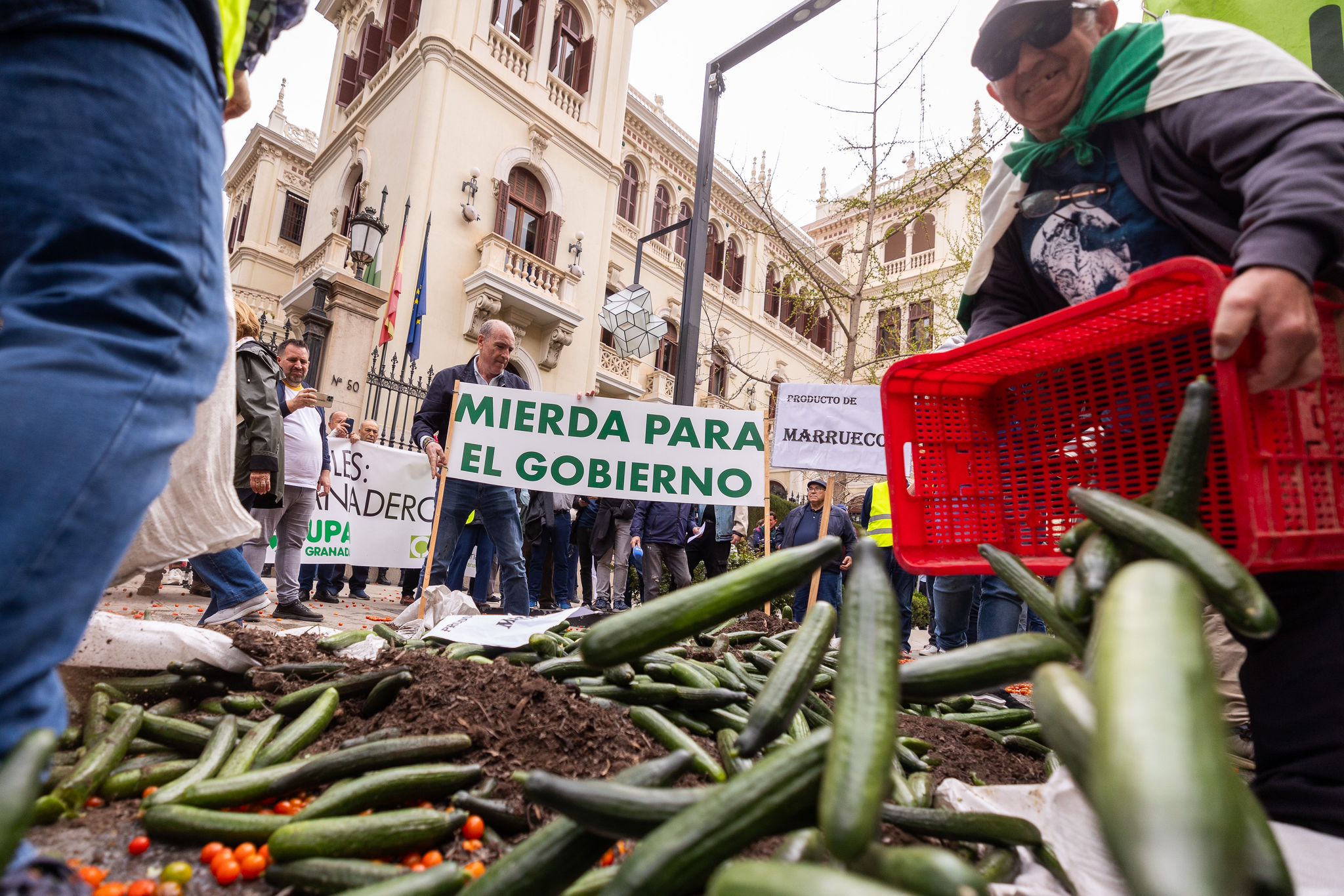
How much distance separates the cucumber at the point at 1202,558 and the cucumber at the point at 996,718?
2074 mm

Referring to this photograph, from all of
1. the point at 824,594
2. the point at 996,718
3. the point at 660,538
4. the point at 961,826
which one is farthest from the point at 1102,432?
the point at 824,594

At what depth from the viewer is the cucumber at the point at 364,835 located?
61.9 inches

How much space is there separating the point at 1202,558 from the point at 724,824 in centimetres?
88

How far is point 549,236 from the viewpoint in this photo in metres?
18.9

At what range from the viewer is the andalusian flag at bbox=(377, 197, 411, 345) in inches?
542

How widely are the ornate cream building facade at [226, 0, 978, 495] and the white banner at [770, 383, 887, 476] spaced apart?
412cm

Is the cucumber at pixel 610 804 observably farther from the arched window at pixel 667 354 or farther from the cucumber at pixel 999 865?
the arched window at pixel 667 354

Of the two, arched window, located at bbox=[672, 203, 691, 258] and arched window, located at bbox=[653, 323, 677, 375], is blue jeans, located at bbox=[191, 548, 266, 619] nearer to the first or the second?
arched window, located at bbox=[653, 323, 677, 375]

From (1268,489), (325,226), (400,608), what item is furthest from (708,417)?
(325,226)

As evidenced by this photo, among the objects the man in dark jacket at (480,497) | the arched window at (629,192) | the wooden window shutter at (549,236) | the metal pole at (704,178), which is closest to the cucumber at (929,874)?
the man in dark jacket at (480,497)

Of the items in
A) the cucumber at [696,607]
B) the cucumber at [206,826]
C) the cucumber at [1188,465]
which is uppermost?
the cucumber at [1188,465]

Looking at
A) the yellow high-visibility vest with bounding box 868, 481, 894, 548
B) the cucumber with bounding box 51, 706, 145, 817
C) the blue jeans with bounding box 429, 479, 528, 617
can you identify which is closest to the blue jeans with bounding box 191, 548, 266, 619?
the blue jeans with bounding box 429, 479, 528, 617

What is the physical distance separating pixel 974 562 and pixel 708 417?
448cm

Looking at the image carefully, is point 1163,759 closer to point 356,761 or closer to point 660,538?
point 356,761
